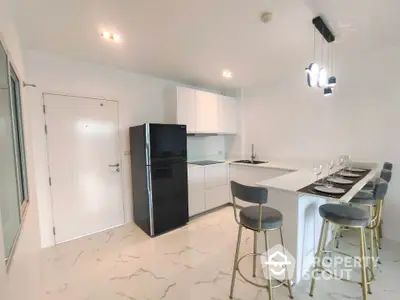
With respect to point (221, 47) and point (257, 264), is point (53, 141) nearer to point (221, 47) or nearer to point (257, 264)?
point (221, 47)

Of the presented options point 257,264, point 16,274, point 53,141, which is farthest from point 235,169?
point 16,274

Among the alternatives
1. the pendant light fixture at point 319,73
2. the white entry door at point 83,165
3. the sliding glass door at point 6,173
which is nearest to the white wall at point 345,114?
the pendant light fixture at point 319,73

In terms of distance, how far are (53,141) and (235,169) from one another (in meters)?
2.95

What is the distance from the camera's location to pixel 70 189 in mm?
2920

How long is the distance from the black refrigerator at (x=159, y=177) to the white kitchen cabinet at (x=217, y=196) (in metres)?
0.57

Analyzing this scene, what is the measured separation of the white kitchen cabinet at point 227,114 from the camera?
168 inches

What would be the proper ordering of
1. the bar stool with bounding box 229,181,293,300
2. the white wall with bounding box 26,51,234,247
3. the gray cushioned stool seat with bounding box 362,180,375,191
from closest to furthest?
Result: the bar stool with bounding box 229,181,293,300
the gray cushioned stool seat with bounding box 362,180,375,191
the white wall with bounding box 26,51,234,247

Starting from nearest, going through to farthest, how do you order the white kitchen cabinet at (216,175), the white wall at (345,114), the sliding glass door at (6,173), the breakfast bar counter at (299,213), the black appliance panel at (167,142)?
the sliding glass door at (6,173) < the breakfast bar counter at (299,213) < the white wall at (345,114) < the black appliance panel at (167,142) < the white kitchen cabinet at (216,175)

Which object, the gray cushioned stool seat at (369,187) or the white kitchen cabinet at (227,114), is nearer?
the gray cushioned stool seat at (369,187)

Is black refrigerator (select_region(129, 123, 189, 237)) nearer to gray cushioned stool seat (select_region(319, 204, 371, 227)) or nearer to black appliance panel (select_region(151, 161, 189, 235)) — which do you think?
black appliance panel (select_region(151, 161, 189, 235))

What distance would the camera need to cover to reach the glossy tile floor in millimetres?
1906

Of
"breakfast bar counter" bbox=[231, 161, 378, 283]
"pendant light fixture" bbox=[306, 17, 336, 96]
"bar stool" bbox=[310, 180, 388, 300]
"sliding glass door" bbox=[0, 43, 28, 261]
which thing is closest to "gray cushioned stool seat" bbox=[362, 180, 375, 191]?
"breakfast bar counter" bbox=[231, 161, 378, 283]

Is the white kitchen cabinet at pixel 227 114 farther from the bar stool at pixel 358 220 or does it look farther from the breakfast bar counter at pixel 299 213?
the bar stool at pixel 358 220

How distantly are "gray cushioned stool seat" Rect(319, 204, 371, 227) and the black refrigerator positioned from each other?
1998 mm
